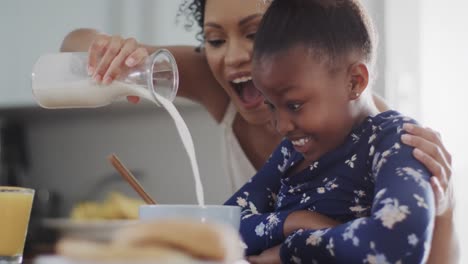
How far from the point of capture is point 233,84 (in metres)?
1.56

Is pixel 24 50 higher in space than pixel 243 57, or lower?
lower

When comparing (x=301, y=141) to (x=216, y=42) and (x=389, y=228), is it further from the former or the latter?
(x=216, y=42)

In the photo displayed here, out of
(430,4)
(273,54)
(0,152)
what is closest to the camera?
(273,54)

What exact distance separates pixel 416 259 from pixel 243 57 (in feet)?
2.65

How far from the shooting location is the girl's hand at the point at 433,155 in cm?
82

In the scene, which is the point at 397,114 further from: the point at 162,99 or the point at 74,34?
the point at 74,34

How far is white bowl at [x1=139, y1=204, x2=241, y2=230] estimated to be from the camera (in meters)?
0.70

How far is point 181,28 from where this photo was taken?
2844mm

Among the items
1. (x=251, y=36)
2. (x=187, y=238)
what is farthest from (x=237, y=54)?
(x=187, y=238)

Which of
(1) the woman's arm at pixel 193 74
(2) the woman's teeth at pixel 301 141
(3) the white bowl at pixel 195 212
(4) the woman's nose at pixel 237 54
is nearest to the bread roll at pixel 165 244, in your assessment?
(3) the white bowl at pixel 195 212

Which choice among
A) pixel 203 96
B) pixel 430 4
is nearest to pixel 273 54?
pixel 203 96

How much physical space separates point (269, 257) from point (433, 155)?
0.25 metres

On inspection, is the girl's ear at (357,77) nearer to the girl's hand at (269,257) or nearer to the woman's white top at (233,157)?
the girl's hand at (269,257)

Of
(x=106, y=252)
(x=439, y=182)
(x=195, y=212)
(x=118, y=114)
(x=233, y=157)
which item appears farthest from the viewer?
(x=118, y=114)
